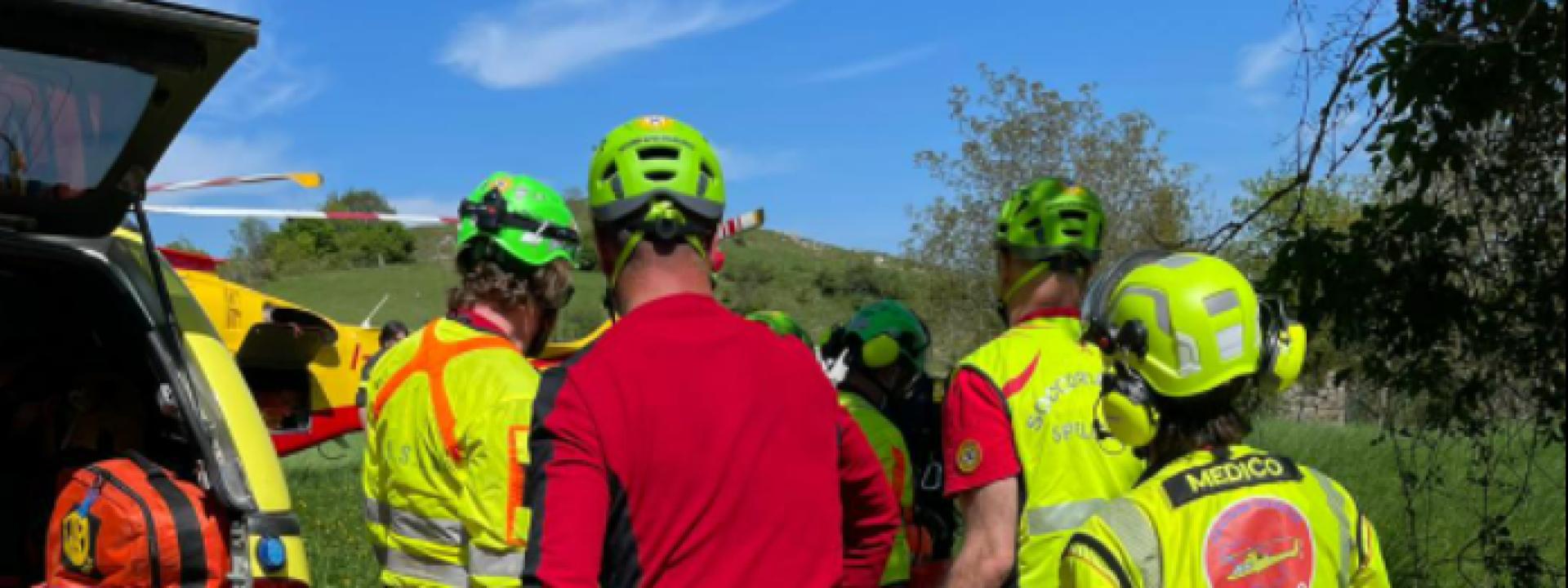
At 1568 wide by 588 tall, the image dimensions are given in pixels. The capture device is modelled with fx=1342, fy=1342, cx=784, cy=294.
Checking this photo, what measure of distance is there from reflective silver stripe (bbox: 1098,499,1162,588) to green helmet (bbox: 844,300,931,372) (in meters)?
2.95

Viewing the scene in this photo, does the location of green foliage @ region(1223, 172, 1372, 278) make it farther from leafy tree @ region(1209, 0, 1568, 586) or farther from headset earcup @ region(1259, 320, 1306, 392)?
headset earcup @ region(1259, 320, 1306, 392)

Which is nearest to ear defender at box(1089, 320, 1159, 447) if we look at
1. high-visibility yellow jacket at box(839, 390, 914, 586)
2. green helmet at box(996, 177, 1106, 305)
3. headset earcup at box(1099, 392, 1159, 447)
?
headset earcup at box(1099, 392, 1159, 447)

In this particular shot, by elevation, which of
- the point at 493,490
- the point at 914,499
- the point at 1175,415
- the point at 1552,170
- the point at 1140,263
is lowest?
the point at 914,499

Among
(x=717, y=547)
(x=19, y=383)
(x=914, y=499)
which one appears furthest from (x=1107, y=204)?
(x=717, y=547)

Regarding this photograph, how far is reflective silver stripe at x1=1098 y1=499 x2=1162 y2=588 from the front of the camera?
7.35ft

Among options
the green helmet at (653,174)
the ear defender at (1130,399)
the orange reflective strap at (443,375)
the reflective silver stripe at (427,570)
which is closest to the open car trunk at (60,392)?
the reflective silver stripe at (427,570)

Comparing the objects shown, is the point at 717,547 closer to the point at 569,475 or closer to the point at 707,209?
the point at 569,475

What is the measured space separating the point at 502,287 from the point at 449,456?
2.01ft

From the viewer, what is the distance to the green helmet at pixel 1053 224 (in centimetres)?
393

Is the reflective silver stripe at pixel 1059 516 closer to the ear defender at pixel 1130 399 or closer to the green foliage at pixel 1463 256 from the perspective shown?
the ear defender at pixel 1130 399

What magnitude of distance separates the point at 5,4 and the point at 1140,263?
8.62ft

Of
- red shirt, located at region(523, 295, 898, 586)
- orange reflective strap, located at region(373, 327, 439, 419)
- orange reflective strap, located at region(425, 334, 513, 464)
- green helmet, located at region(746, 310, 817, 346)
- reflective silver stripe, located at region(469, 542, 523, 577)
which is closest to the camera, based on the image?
red shirt, located at region(523, 295, 898, 586)

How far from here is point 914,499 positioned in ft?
17.3

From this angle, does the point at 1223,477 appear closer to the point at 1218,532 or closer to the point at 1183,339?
the point at 1218,532
